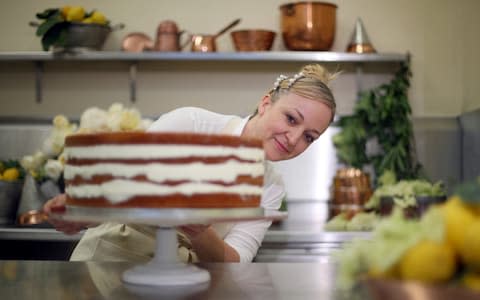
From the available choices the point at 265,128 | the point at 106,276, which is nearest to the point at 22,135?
the point at 265,128

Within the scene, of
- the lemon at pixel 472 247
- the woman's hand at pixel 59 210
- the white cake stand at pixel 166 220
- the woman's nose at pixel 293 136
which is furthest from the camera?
the woman's nose at pixel 293 136

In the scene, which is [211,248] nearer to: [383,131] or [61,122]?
[61,122]

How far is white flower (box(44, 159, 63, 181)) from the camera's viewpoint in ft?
9.06

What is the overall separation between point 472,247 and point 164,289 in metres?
0.56

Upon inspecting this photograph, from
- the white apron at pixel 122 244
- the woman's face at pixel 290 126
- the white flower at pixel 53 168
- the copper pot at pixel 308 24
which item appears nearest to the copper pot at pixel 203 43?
the copper pot at pixel 308 24

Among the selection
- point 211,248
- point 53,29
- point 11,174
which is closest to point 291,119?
point 211,248

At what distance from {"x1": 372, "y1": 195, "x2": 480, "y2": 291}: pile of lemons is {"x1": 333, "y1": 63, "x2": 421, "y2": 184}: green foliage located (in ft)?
8.40

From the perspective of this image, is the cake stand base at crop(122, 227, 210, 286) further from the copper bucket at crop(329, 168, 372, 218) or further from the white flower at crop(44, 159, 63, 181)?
the copper bucket at crop(329, 168, 372, 218)

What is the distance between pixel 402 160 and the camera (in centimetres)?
314

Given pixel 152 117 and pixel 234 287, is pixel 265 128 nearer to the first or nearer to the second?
pixel 234 287

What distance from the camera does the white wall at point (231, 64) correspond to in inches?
132

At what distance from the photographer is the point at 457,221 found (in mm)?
563

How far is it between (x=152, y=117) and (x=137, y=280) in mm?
2203

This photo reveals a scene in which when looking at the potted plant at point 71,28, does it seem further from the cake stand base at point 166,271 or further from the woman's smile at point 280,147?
the cake stand base at point 166,271
